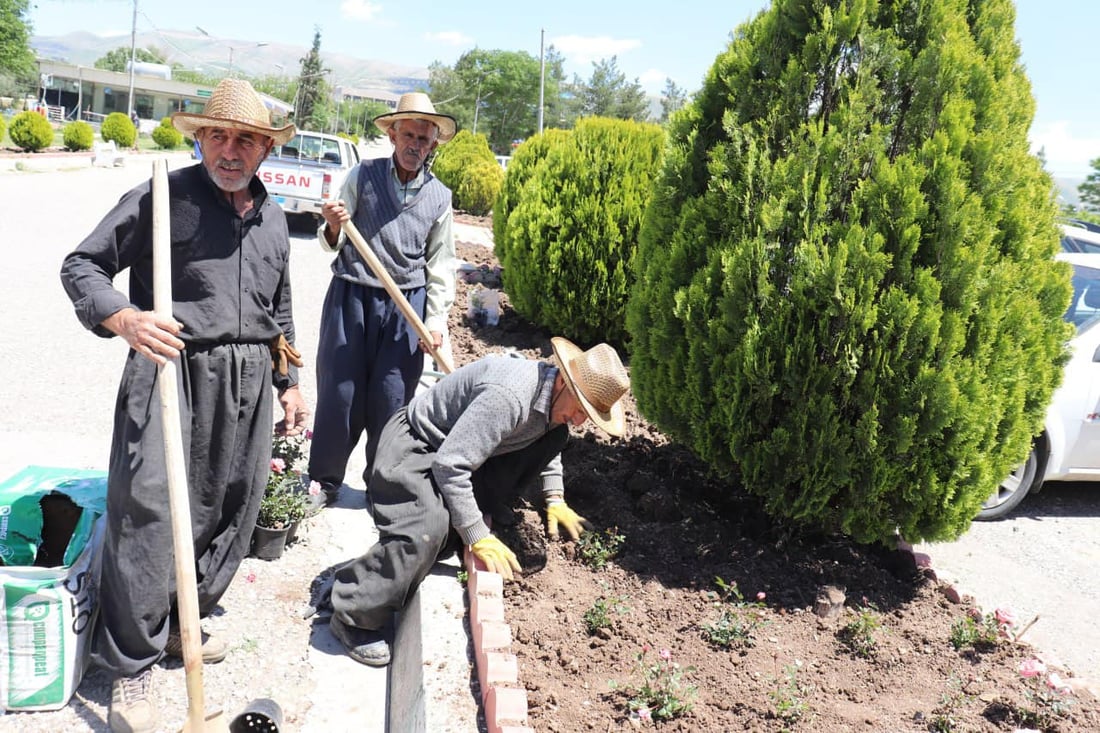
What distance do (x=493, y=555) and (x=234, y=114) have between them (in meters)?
1.82

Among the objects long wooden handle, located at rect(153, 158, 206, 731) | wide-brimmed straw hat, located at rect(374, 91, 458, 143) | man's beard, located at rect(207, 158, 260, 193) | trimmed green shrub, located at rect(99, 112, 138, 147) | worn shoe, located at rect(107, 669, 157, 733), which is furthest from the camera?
trimmed green shrub, located at rect(99, 112, 138, 147)

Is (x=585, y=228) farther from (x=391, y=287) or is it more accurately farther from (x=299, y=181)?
(x=299, y=181)

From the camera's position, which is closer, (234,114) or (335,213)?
(234,114)

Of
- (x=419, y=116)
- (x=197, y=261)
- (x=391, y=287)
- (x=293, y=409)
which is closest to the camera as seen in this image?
(x=197, y=261)

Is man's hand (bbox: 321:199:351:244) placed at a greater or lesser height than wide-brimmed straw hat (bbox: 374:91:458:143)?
lesser

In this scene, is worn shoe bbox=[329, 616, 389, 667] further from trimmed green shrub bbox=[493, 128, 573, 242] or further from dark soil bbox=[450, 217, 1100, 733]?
trimmed green shrub bbox=[493, 128, 573, 242]

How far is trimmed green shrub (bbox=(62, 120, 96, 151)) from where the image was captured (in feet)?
102

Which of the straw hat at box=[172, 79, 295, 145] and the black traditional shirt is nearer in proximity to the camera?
the black traditional shirt

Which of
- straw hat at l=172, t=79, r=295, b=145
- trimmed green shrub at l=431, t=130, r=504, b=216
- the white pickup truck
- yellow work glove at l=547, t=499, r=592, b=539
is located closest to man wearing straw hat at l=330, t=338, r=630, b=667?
yellow work glove at l=547, t=499, r=592, b=539

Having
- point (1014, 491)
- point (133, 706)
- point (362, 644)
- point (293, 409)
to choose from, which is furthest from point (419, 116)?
point (1014, 491)

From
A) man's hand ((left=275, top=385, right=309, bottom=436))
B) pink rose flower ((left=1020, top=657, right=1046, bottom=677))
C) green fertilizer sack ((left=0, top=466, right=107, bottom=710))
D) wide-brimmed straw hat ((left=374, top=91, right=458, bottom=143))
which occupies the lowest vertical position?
green fertilizer sack ((left=0, top=466, right=107, bottom=710))

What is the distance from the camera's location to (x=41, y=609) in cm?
285

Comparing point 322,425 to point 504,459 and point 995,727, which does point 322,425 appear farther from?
point 995,727

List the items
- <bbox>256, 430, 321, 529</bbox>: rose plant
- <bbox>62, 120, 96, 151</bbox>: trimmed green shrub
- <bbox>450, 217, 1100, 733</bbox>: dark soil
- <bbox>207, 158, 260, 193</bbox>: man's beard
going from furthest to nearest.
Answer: <bbox>62, 120, 96, 151</bbox>: trimmed green shrub, <bbox>256, 430, 321, 529</bbox>: rose plant, <bbox>207, 158, 260, 193</bbox>: man's beard, <bbox>450, 217, 1100, 733</bbox>: dark soil
